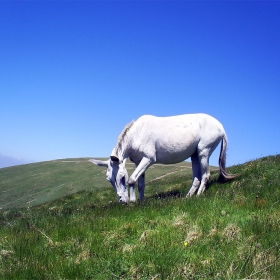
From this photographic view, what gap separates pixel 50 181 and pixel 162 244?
135 feet

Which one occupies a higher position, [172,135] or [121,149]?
[172,135]

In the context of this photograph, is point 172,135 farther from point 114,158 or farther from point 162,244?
point 162,244

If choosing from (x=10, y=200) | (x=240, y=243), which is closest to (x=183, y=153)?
(x=240, y=243)

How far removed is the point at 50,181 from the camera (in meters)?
45.2

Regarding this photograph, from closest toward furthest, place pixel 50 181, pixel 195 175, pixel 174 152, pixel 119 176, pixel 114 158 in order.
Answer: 1. pixel 114 158
2. pixel 119 176
3. pixel 174 152
4. pixel 195 175
5. pixel 50 181

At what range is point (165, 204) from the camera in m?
9.06

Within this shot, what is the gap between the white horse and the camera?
12.7 meters

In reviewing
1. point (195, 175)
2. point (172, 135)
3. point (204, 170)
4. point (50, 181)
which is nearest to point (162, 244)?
point (172, 135)

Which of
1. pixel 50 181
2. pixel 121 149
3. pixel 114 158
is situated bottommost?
pixel 50 181

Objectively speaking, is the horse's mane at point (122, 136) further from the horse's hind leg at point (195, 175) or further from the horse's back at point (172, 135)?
the horse's hind leg at point (195, 175)

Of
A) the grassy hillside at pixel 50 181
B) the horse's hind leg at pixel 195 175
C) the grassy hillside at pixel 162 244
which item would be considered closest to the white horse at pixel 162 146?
the horse's hind leg at pixel 195 175

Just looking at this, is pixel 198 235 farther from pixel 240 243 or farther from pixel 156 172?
pixel 156 172

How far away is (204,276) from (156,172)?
3867cm

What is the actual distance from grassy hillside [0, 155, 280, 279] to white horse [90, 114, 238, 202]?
13.0ft
